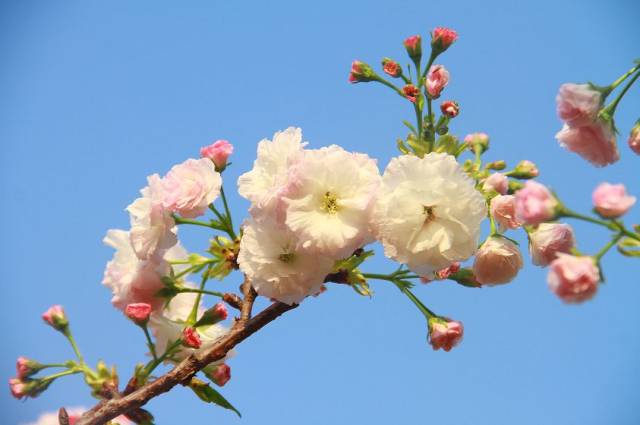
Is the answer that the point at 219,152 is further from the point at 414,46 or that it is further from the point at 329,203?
the point at 414,46

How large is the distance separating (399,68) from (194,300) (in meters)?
0.89

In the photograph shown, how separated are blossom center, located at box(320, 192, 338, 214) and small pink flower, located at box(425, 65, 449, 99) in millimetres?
512

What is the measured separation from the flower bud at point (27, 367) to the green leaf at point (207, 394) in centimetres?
61

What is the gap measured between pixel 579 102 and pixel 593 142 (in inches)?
4.5

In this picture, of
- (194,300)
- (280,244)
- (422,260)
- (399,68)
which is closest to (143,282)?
(194,300)

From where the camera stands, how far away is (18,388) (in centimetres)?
192

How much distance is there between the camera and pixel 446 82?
5.84 ft

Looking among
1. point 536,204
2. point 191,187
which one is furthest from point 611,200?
point 191,187

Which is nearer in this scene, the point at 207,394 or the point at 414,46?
the point at 207,394

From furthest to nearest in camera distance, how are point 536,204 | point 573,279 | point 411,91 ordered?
point 411,91 < point 536,204 < point 573,279

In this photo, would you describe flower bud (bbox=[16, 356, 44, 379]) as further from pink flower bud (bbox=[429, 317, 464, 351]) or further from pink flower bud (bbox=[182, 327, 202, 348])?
pink flower bud (bbox=[429, 317, 464, 351])

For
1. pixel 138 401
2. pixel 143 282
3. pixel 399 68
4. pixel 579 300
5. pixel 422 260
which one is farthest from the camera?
pixel 399 68

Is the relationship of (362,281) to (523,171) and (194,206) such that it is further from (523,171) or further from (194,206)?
(523,171)

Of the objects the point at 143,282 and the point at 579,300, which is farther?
the point at 143,282
